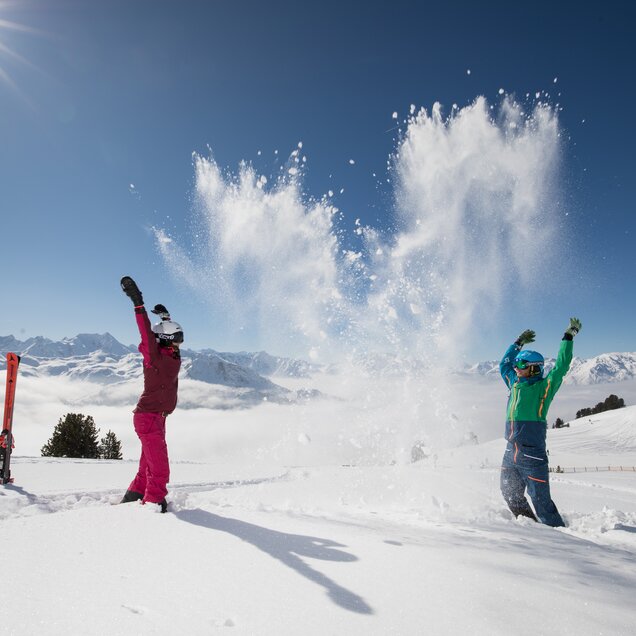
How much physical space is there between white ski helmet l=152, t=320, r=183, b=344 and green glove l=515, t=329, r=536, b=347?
17.4 ft

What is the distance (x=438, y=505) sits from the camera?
491 centimetres

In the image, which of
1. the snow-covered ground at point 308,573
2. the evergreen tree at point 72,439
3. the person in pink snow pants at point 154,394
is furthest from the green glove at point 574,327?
the evergreen tree at point 72,439

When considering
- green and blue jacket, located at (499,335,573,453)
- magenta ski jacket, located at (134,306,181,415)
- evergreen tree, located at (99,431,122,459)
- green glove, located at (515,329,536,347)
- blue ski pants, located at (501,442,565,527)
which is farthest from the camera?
evergreen tree, located at (99,431,122,459)

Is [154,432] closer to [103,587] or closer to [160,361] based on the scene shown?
[160,361]

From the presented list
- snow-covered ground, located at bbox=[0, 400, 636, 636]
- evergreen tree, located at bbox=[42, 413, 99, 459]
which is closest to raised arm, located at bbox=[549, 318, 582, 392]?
snow-covered ground, located at bbox=[0, 400, 636, 636]

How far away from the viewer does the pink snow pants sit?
4.32m

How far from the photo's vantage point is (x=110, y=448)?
4431 cm

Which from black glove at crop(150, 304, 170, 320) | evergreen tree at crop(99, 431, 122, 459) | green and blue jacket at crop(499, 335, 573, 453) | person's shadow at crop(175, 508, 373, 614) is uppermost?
black glove at crop(150, 304, 170, 320)

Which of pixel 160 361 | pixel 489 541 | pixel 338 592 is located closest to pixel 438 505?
pixel 489 541

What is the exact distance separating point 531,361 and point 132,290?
5.17 m

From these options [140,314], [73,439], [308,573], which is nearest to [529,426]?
[308,573]

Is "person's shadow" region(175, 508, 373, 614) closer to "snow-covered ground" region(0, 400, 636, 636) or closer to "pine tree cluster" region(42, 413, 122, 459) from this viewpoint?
"snow-covered ground" region(0, 400, 636, 636)

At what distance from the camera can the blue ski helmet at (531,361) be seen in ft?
17.8

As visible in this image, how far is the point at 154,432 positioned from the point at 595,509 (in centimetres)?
651
